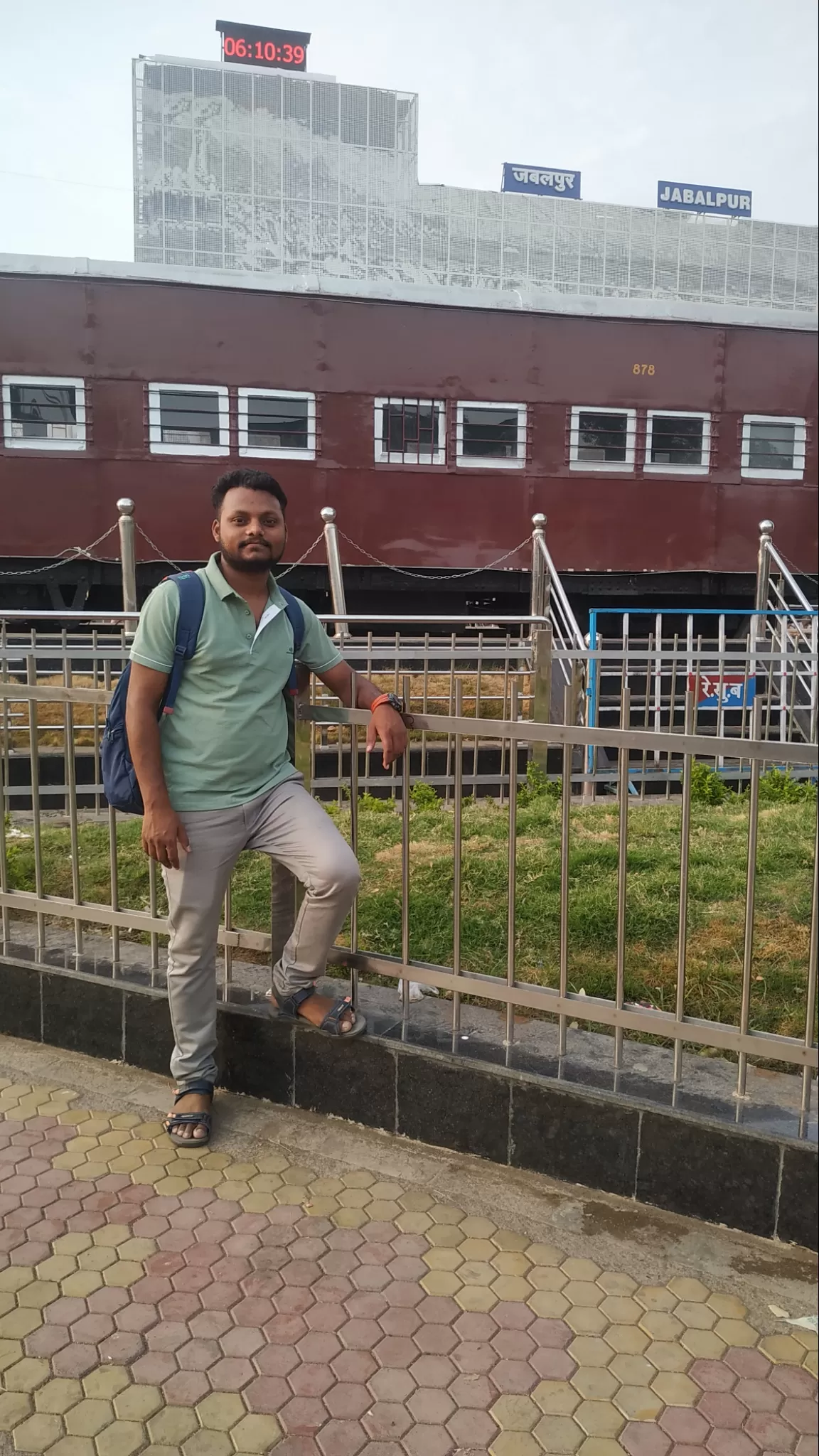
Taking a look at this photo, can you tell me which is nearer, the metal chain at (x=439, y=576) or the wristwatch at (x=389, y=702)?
the wristwatch at (x=389, y=702)

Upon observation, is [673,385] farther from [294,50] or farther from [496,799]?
[294,50]

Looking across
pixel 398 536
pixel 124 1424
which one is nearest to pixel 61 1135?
pixel 124 1424

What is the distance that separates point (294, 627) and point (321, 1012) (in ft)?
3.56

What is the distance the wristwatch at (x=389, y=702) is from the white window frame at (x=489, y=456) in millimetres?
8556

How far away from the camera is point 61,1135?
293cm

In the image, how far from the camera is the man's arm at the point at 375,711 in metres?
2.84

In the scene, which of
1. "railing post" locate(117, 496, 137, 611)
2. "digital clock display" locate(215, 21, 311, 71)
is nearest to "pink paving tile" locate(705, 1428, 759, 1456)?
"railing post" locate(117, 496, 137, 611)

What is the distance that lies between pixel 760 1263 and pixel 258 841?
5.22 feet

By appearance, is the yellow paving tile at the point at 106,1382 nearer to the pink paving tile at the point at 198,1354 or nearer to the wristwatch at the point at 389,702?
the pink paving tile at the point at 198,1354

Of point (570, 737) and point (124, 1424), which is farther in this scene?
point (570, 737)

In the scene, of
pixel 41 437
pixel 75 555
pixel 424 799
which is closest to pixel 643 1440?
pixel 424 799

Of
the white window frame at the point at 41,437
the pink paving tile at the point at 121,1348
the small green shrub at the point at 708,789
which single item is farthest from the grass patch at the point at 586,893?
the white window frame at the point at 41,437

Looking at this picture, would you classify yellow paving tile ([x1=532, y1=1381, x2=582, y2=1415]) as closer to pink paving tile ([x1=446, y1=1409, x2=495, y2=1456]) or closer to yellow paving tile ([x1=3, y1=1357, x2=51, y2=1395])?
pink paving tile ([x1=446, y1=1409, x2=495, y2=1456])

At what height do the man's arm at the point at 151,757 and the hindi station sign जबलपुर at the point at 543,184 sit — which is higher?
the hindi station sign जबलपुर at the point at 543,184
